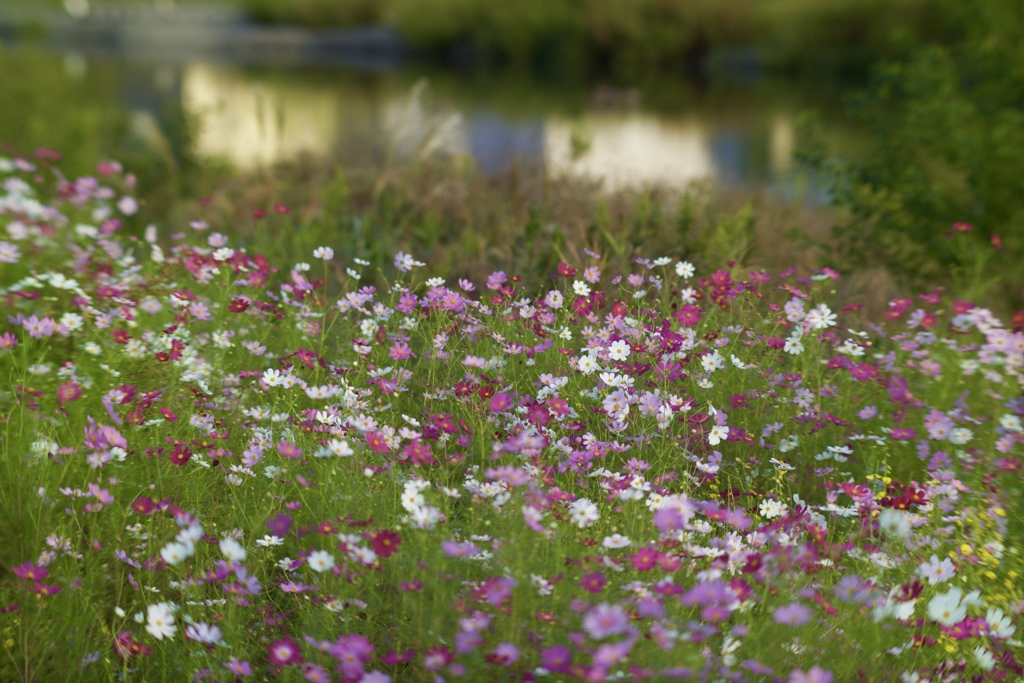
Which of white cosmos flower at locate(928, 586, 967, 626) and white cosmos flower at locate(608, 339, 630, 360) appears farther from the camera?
white cosmos flower at locate(608, 339, 630, 360)

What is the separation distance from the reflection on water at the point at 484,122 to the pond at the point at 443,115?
5 cm

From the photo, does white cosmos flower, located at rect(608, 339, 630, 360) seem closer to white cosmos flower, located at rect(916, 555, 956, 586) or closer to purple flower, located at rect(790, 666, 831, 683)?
white cosmos flower, located at rect(916, 555, 956, 586)

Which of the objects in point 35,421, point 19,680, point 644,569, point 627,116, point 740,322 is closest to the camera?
point 644,569

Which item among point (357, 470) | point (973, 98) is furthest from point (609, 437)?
point (973, 98)

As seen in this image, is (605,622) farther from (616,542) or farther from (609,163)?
(609,163)

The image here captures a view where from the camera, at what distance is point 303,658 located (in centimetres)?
248

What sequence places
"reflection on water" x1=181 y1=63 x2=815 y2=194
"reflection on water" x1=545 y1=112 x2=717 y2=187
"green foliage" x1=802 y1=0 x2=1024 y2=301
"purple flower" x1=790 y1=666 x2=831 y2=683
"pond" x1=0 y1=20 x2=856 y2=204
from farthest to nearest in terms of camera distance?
"reflection on water" x1=545 y1=112 x2=717 y2=187 < "pond" x1=0 y1=20 x2=856 y2=204 < "reflection on water" x1=181 y1=63 x2=815 y2=194 < "green foliage" x1=802 y1=0 x2=1024 y2=301 < "purple flower" x1=790 y1=666 x2=831 y2=683

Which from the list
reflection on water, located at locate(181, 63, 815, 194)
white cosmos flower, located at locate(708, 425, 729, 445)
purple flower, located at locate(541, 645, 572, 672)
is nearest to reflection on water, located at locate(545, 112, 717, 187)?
reflection on water, located at locate(181, 63, 815, 194)

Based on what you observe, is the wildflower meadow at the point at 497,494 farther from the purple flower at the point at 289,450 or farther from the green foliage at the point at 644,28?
the green foliage at the point at 644,28

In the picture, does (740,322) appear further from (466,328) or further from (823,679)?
(823,679)

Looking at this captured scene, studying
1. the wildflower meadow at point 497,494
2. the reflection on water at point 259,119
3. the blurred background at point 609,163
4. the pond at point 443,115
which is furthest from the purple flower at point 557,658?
the reflection on water at point 259,119

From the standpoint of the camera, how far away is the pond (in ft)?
31.4

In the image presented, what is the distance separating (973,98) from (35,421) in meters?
6.97

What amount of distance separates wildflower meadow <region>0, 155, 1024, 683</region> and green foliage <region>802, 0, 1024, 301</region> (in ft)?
5.98
